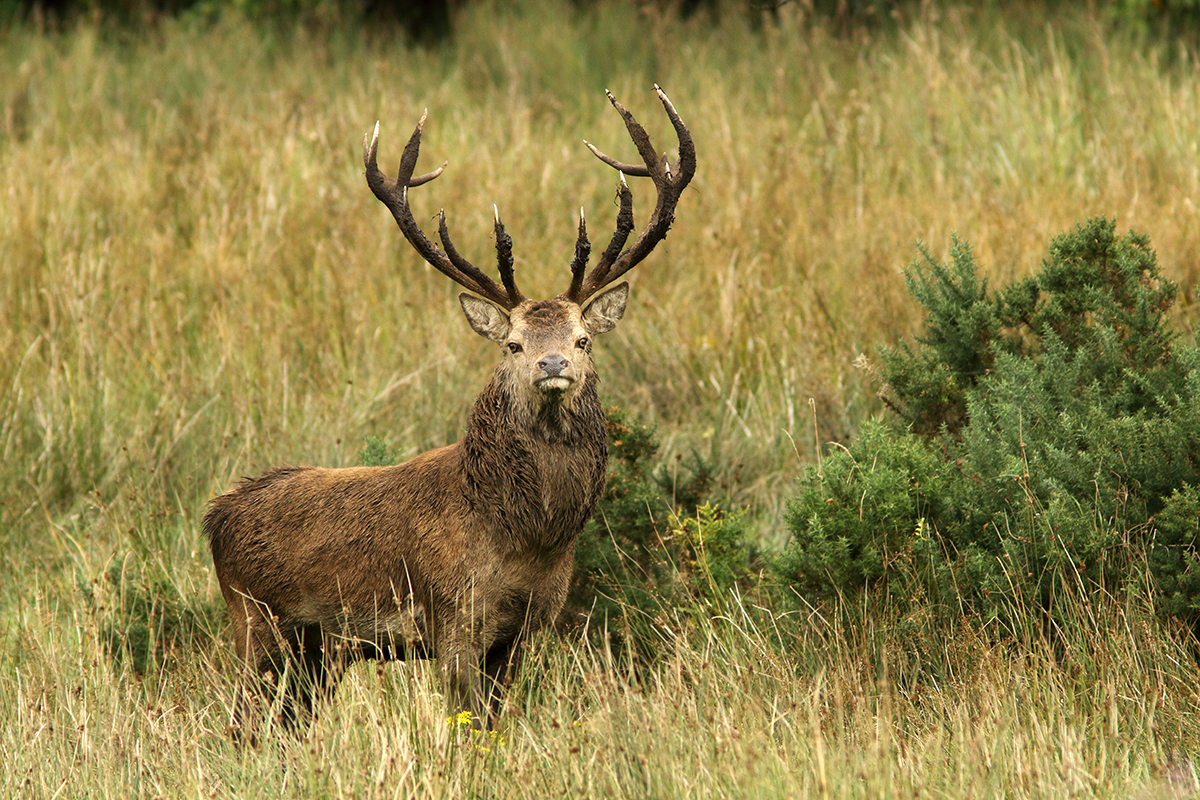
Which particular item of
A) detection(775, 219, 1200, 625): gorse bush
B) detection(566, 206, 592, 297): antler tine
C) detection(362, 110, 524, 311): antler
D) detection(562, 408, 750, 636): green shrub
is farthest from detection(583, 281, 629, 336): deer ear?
detection(775, 219, 1200, 625): gorse bush

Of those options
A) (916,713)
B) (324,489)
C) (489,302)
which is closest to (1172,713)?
(916,713)

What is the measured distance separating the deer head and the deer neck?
134 mm

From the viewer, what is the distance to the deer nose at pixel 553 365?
4.64 metres

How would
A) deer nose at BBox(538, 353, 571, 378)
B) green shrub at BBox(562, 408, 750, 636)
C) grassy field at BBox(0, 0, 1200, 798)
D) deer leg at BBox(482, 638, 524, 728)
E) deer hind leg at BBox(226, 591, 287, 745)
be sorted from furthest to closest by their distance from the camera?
green shrub at BBox(562, 408, 750, 636) < deer hind leg at BBox(226, 591, 287, 745) < deer leg at BBox(482, 638, 524, 728) < deer nose at BBox(538, 353, 571, 378) < grassy field at BBox(0, 0, 1200, 798)

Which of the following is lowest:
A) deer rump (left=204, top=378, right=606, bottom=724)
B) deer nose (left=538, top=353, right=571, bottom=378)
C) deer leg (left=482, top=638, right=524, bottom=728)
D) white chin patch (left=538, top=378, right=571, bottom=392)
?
deer leg (left=482, top=638, right=524, bottom=728)

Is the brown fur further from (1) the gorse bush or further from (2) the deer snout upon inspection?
A: (1) the gorse bush

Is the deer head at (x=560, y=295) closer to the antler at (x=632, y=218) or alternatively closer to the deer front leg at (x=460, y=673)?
the antler at (x=632, y=218)

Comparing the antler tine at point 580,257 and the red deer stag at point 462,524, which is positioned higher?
the antler tine at point 580,257

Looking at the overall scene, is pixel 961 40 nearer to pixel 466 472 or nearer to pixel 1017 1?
pixel 1017 1

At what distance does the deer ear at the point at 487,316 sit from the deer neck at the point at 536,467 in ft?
0.81

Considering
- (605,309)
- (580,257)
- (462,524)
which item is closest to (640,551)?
(605,309)

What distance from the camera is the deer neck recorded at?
4.83m

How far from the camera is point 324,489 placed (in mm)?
5289

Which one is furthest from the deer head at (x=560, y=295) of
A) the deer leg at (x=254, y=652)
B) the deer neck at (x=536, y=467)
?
the deer leg at (x=254, y=652)
